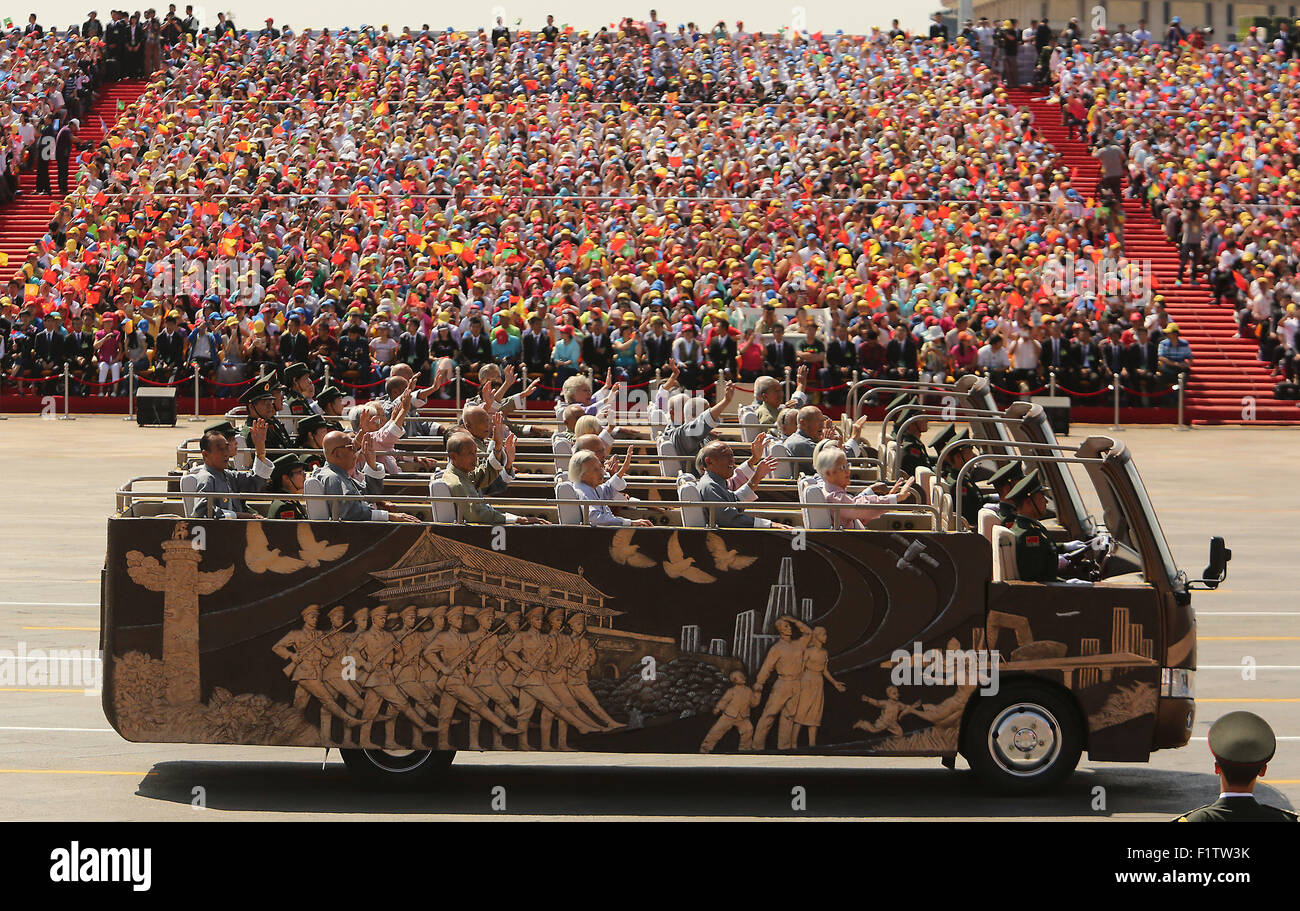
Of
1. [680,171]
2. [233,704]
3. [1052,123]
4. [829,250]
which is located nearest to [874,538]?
[233,704]

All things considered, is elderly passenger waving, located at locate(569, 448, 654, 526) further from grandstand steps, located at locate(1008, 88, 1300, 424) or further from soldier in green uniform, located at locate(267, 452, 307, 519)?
grandstand steps, located at locate(1008, 88, 1300, 424)

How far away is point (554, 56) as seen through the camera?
50.0 metres

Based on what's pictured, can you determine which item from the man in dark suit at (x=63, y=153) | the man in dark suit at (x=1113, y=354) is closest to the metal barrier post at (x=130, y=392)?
the man in dark suit at (x=63, y=153)

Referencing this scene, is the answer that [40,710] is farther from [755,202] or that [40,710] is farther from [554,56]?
[554,56]

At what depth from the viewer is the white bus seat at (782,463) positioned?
15.2 m

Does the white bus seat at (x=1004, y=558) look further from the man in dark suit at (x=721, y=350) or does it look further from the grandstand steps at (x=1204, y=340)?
the grandstand steps at (x=1204, y=340)

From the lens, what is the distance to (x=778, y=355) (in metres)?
33.6

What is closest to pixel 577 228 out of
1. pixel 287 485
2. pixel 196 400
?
pixel 196 400

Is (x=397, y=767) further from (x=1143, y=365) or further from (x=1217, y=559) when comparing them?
(x=1143, y=365)

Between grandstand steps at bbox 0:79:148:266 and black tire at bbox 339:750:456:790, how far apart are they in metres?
31.4

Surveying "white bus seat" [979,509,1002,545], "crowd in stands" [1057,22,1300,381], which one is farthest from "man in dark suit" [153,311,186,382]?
"white bus seat" [979,509,1002,545]

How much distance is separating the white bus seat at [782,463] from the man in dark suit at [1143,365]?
21.1m

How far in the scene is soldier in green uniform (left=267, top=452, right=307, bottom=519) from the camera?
39.3 feet

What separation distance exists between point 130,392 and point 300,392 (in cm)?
1852
